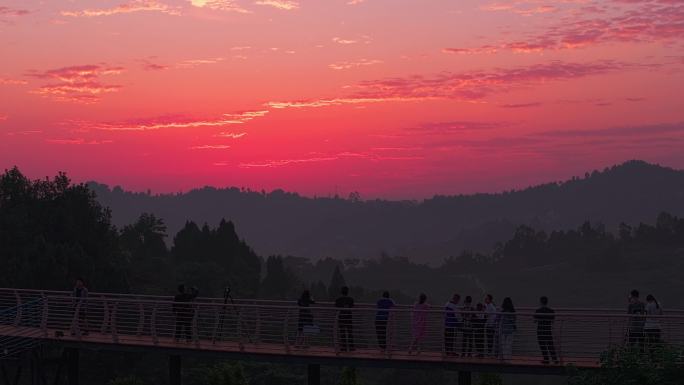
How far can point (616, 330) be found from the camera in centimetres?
2609

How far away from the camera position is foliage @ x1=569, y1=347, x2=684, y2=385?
2291 cm

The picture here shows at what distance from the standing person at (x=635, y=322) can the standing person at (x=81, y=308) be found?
1755cm

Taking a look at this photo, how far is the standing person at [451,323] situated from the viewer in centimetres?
2694

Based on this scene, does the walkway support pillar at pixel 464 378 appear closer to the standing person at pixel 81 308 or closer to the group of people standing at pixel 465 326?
the group of people standing at pixel 465 326

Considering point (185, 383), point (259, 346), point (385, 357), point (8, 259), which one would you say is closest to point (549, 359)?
point (385, 357)

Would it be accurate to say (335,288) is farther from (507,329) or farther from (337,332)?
(507,329)

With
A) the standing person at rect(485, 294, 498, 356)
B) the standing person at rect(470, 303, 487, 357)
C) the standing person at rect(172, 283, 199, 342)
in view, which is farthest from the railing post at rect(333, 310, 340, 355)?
the standing person at rect(172, 283, 199, 342)

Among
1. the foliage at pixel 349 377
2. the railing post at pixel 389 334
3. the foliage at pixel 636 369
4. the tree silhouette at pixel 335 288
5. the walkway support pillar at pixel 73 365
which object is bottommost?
the foliage at pixel 349 377

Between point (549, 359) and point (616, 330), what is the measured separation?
200cm

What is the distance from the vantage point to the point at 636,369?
23.5 m

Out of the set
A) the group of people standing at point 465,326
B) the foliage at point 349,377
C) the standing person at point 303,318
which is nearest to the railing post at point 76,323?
the standing person at point 303,318

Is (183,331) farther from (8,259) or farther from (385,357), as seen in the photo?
(8,259)

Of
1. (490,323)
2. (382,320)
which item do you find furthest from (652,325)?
(382,320)

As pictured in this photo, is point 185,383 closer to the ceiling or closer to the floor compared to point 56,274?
closer to the floor
